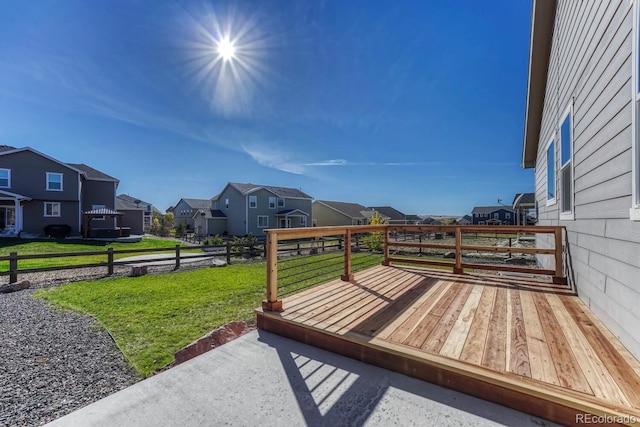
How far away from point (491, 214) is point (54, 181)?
60002mm

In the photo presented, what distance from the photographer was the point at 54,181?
17.7 metres

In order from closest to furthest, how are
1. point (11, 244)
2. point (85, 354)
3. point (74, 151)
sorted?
point (85, 354) < point (11, 244) < point (74, 151)

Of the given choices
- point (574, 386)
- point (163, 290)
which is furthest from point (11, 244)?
point (574, 386)

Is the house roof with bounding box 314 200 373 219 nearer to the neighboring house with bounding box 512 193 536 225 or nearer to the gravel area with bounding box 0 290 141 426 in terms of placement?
the neighboring house with bounding box 512 193 536 225

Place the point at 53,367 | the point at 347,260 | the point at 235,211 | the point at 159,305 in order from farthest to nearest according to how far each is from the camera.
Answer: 1. the point at 235,211
2. the point at 159,305
3. the point at 347,260
4. the point at 53,367

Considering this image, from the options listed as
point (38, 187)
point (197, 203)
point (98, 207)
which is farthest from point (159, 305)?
point (197, 203)

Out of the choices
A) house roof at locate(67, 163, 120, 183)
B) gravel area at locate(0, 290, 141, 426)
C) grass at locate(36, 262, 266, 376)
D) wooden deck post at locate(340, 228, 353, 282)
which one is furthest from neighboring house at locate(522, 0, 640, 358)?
house roof at locate(67, 163, 120, 183)

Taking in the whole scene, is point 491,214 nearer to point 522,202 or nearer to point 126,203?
point 522,202

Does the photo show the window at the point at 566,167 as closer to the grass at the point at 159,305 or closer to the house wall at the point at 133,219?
the grass at the point at 159,305

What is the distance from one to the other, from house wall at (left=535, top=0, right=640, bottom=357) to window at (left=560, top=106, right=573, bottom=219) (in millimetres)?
221

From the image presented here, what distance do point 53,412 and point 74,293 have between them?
4.96 m

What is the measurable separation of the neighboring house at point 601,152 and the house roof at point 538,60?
0.32 ft

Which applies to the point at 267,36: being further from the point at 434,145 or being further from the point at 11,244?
the point at 11,244

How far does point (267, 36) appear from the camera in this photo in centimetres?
883
